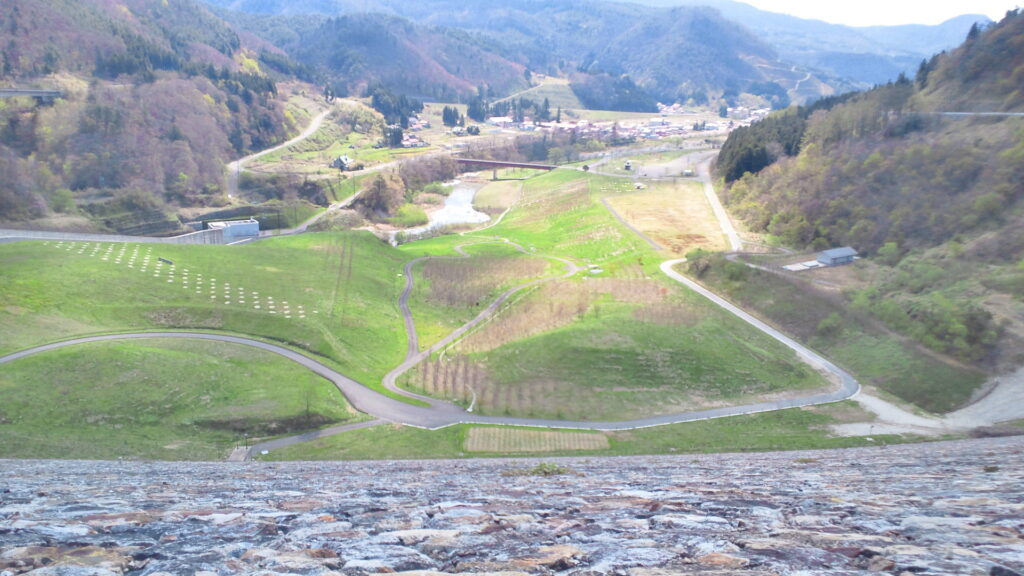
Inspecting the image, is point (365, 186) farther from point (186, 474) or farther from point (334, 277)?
point (186, 474)

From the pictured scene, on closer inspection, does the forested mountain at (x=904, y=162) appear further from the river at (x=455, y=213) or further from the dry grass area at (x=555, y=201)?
the river at (x=455, y=213)

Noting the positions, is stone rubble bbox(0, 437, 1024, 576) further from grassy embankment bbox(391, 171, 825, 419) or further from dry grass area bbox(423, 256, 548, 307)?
dry grass area bbox(423, 256, 548, 307)

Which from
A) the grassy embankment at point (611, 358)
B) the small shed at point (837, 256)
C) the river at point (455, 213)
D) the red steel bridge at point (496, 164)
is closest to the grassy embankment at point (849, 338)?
the grassy embankment at point (611, 358)

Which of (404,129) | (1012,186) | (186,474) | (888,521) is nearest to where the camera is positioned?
(888,521)

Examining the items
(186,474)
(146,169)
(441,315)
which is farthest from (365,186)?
(186,474)

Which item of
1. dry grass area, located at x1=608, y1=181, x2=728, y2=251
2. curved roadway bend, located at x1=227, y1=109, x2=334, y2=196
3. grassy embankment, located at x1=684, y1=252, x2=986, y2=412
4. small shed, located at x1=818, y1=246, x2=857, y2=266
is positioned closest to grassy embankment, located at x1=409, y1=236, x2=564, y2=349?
dry grass area, located at x1=608, y1=181, x2=728, y2=251
